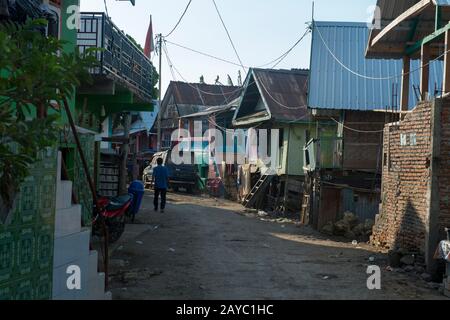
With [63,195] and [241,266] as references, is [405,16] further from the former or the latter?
[63,195]

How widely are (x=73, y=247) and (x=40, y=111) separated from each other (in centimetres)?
263

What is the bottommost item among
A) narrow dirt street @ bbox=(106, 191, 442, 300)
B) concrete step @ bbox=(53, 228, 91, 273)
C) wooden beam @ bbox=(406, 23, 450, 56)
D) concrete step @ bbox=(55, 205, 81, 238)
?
narrow dirt street @ bbox=(106, 191, 442, 300)

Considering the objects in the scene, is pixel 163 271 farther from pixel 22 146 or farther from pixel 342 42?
pixel 342 42

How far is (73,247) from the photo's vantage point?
6004mm

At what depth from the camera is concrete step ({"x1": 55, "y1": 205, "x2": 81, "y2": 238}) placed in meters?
5.69

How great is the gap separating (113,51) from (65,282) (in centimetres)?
709

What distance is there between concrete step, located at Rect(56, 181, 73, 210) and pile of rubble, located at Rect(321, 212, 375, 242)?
9.99 m

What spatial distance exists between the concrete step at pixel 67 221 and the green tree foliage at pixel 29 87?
2.69m

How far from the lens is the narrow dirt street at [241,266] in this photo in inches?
302

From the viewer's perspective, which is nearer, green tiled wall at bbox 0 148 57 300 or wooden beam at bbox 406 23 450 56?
green tiled wall at bbox 0 148 57 300

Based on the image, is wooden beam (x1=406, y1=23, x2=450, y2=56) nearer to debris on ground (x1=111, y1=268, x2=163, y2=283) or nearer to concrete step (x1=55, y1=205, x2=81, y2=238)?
debris on ground (x1=111, y1=268, x2=163, y2=283)

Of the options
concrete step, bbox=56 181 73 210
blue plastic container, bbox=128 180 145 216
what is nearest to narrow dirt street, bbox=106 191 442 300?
blue plastic container, bbox=128 180 145 216

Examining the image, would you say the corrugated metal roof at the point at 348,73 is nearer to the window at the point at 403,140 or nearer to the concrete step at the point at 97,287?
the window at the point at 403,140
